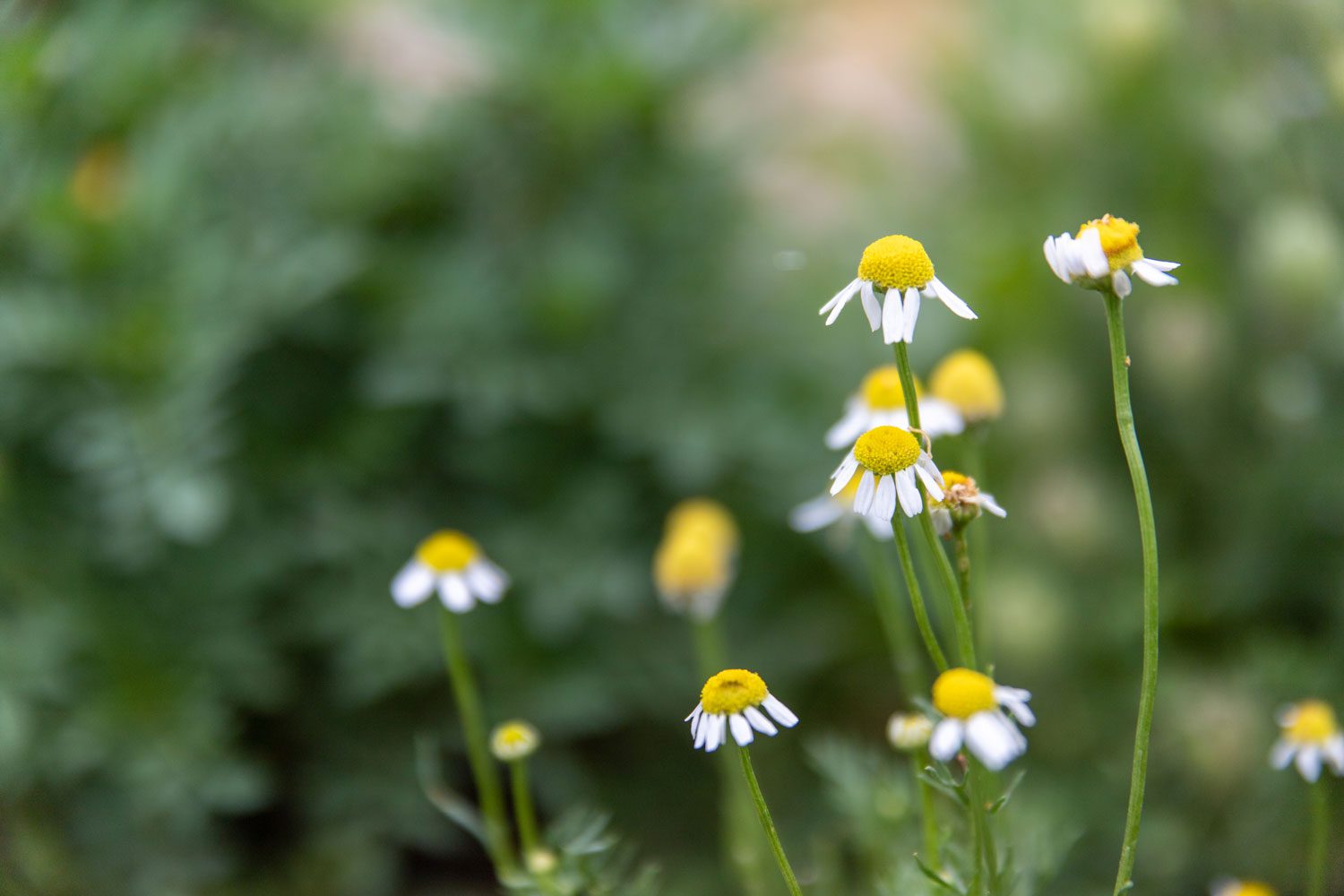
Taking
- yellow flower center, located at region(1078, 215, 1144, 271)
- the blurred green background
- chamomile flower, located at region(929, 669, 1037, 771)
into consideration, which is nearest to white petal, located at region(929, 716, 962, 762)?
chamomile flower, located at region(929, 669, 1037, 771)

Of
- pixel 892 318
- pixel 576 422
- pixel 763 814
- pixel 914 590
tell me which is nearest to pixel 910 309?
pixel 892 318

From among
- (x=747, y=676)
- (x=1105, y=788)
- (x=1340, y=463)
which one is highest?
(x=1340, y=463)

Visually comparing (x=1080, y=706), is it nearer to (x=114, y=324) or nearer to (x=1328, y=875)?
(x=1328, y=875)

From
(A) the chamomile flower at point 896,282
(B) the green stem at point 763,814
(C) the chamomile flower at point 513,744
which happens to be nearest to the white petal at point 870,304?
(A) the chamomile flower at point 896,282

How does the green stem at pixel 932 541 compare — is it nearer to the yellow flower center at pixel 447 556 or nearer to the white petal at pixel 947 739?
the white petal at pixel 947 739

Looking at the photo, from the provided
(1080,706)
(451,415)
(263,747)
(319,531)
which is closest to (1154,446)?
(1080,706)
